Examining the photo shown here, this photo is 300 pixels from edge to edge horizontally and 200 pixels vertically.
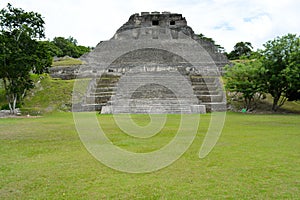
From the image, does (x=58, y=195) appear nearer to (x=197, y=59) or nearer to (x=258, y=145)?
(x=258, y=145)

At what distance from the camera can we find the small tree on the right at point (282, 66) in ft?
66.8

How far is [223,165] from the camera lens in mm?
6219

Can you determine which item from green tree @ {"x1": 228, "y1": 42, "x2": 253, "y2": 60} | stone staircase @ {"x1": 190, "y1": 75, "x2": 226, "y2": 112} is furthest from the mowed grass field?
green tree @ {"x1": 228, "y1": 42, "x2": 253, "y2": 60}

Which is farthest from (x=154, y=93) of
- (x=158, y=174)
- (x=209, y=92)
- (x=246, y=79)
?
(x=158, y=174)

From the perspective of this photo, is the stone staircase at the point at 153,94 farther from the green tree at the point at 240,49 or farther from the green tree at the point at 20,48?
the green tree at the point at 240,49

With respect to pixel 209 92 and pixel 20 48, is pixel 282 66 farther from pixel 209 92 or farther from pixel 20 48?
pixel 20 48

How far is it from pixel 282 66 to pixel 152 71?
36.9 feet

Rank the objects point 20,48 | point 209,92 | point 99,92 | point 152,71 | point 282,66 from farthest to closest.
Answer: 1. point 152,71
2. point 99,92
3. point 209,92
4. point 282,66
5. point 20,48

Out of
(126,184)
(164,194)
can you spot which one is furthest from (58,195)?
(164,194)

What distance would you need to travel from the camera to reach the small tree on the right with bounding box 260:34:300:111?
20375 millimetres

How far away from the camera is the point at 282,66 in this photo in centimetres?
2162

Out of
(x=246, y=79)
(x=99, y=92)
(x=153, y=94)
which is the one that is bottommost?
(x=153, y=94)

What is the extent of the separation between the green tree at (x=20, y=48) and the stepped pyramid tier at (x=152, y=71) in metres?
4.33

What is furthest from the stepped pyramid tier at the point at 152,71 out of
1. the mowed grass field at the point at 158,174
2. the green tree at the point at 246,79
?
the mowed grass field at the point at 158,174
